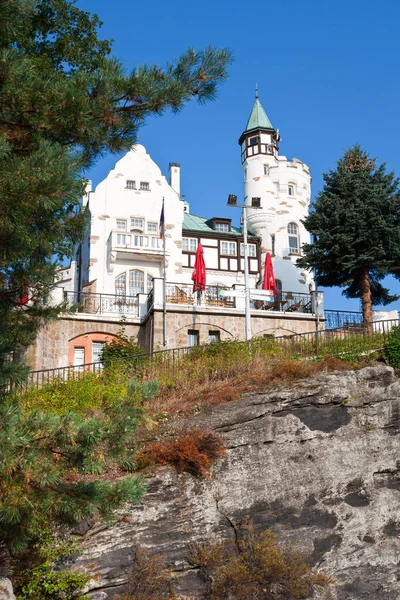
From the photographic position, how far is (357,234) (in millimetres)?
28859

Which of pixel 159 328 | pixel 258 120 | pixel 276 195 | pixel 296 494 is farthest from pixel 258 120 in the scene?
pixel 296 494

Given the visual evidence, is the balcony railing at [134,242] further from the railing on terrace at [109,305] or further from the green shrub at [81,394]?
the green shrub at [81,394]

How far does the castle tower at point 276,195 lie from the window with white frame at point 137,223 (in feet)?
24.4

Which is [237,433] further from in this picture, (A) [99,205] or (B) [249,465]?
(A) [99,205]

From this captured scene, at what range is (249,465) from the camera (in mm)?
18219

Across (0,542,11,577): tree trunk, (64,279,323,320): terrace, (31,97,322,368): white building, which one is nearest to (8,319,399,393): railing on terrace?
(31,97,322,368): white building

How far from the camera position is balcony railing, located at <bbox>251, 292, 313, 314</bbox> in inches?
1259

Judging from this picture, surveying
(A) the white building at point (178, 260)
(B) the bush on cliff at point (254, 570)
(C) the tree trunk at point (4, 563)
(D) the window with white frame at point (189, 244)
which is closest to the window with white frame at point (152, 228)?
(A) the white building at point (178, 260)

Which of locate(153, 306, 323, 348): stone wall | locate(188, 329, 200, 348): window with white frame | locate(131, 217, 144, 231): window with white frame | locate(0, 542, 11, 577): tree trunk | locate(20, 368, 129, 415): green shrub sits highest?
locate(131, 217, 144, 231): window with white frame

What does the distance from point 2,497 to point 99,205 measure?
1082 inches

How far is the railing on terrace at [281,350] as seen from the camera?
23328 mm

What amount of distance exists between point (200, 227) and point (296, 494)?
995 inches

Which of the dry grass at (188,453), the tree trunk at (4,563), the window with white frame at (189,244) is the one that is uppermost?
the window with white frame at (189,244)

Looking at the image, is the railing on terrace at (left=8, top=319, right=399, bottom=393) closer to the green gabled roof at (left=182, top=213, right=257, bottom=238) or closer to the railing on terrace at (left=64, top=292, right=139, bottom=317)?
the railing on terrace at (left=64, top=292, right=139, bottom=317)
